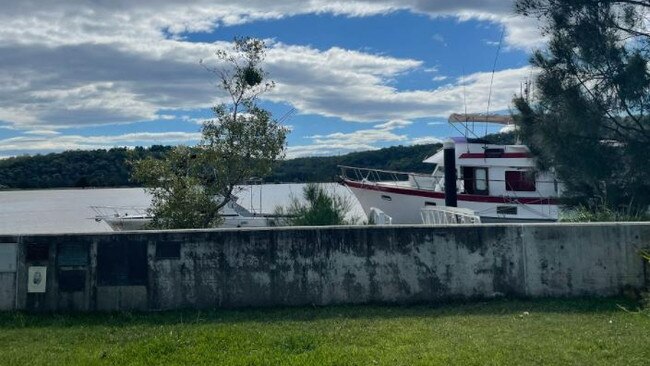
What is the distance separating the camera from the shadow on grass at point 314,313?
314 inches

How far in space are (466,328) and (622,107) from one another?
9.80 m

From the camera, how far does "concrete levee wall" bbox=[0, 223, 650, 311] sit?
867 centimetres

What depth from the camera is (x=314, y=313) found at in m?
8.24

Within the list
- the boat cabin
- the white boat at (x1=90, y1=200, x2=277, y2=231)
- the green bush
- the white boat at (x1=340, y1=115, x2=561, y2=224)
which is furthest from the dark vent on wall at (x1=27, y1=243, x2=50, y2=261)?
the boat cabin

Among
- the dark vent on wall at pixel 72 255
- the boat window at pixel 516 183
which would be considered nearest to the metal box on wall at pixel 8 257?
the dark vent on wall at pixel 72 255

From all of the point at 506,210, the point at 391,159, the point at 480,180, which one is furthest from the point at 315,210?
the point at 391,159

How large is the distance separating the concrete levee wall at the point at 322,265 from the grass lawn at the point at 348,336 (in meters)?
0.29

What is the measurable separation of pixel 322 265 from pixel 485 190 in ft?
56.5

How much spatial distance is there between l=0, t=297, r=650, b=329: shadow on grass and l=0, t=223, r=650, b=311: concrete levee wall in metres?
0.19

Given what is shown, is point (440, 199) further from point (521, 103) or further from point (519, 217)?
point (521, 103)

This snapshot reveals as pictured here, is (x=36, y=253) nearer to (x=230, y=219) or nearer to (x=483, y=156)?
(x=230, y=219)

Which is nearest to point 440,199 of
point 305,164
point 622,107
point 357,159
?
point 305,164

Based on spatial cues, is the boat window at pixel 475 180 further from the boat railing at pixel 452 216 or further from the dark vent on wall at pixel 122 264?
the dark vent on wall at pixel 122 264

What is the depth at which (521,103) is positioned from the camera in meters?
17.2
